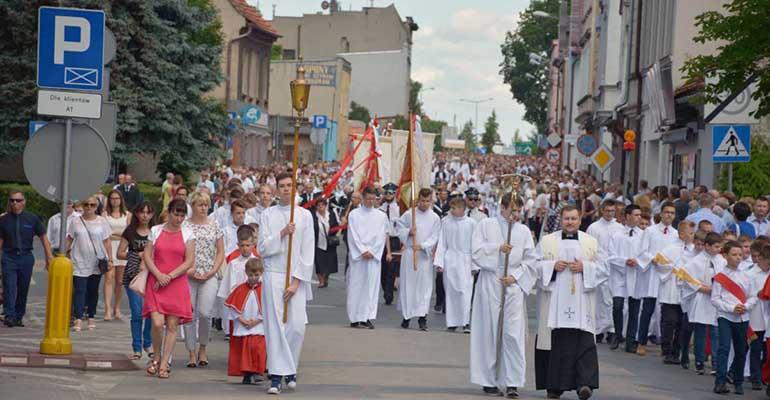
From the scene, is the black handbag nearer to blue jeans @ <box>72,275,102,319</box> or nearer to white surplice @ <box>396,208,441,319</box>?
blue jeans @ <box>72,275,102,319</box>

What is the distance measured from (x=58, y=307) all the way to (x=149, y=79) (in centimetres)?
2637

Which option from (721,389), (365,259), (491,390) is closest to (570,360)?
(491,390)

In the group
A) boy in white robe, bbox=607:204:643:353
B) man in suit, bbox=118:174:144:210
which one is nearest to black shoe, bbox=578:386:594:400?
boy in white robe, bbox=607:204:643:353

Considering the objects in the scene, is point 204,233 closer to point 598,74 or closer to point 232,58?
point 598,74

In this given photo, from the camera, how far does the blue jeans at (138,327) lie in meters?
14.6

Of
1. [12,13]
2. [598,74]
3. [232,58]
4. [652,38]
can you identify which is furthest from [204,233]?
[232,58]

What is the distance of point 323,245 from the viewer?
24.6 metres

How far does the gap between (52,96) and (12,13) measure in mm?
25228

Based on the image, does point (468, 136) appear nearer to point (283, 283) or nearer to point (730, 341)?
point (730, 341)

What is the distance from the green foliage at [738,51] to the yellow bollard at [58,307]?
10.7 m

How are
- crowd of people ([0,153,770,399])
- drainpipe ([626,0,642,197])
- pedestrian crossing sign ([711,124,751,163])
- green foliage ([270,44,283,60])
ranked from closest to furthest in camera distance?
crowd of people ([0,153,770,399])
pedestrian crossing sign ([711,124,751,163])
drainpipe ([626,0,642,197])
green foliage ([270,44,283,60])

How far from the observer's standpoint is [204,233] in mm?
13844

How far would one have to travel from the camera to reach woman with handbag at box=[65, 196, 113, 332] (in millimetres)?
17250

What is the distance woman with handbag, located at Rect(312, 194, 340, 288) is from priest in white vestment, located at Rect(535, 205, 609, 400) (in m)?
11.9
